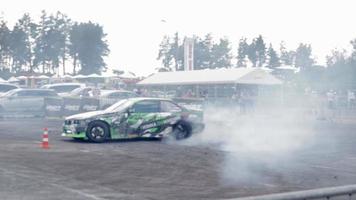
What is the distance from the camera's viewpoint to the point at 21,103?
35000mm

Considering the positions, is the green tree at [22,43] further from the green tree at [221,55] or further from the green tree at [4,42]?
the green tree at [221,55]

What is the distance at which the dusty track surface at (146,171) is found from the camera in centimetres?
1016

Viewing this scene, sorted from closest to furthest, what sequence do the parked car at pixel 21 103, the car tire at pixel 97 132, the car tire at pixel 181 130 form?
the car tire at pixel 97 132 < the car tire at pixel 181 130 < the parked car at pixel 21 103

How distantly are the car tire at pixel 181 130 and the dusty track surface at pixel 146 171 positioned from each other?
4.02 feet

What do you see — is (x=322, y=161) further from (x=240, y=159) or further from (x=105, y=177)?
(x=105, y=177)

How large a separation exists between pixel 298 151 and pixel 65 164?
672cm

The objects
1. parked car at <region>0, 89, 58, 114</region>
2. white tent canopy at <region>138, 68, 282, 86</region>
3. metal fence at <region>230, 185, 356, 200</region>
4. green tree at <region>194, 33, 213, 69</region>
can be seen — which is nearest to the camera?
metal fence at <region>230, 185, 356, 200</region>

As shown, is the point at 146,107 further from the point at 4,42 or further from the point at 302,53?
the point at 302,53

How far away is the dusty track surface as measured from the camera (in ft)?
33.3

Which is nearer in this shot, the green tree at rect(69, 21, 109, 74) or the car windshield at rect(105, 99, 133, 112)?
the car windshield at rect(105, 99, 133, 112)

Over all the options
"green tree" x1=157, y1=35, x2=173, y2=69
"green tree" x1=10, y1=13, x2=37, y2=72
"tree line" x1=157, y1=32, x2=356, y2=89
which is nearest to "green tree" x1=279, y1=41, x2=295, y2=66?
"tree line" x1=157, y1=32, x2=356, y2=89

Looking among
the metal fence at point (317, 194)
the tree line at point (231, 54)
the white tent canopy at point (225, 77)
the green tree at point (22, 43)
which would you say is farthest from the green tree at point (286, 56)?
the metal fence at point (317, 194)

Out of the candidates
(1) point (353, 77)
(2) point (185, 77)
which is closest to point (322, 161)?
(2) point (185, 77)

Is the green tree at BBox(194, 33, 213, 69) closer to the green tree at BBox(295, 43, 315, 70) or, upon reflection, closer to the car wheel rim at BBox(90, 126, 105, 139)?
the green tree at BBox(295, 43, 315, 70)
